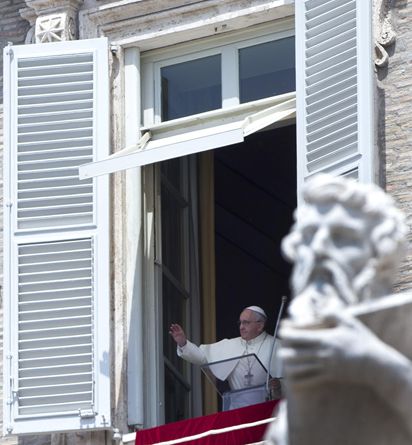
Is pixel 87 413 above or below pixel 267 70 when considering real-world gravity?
below

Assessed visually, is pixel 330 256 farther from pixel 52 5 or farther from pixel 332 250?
pixel 52 5

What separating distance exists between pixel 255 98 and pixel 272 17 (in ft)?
1.34

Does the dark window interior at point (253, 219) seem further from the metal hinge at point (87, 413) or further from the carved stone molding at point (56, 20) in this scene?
the metal hinge at point (87, 413)

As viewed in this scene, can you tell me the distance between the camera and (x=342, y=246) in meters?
5.04

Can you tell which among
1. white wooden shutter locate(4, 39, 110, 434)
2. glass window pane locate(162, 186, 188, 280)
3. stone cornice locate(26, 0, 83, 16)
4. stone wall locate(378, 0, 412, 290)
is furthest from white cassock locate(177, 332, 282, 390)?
stone cornice locate(26, 0, 83, 16)

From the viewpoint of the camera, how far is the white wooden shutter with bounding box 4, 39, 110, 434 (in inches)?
504

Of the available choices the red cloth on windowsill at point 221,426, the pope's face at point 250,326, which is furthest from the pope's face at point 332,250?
the pope's face at point 250,326

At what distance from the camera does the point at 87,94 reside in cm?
1316

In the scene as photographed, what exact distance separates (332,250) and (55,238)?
26.6 feet

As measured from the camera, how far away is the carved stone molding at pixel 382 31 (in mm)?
12320

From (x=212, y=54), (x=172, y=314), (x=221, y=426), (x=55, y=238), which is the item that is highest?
(x=212, y=54)

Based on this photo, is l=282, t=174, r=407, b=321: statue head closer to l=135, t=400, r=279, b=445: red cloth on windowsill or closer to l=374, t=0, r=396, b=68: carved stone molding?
l=135, t=400, r=279, b=445: red cloth on windowsill

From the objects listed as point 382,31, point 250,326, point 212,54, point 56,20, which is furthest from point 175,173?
point 382,31

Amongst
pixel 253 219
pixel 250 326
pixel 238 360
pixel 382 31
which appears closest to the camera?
pixel 382 31
